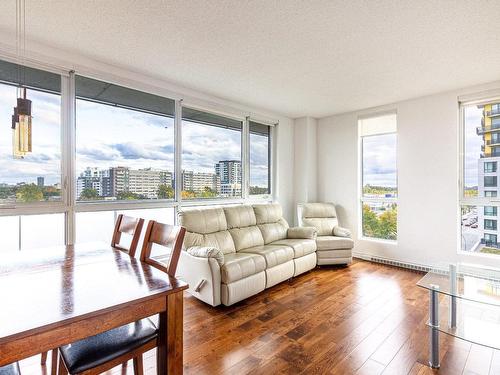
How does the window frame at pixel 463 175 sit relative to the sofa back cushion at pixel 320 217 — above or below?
above

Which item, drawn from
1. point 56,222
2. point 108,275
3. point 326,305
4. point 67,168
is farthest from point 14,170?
point 326,305

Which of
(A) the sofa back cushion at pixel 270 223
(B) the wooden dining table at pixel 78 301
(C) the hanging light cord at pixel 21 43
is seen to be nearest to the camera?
(B) the wooden dining table at pixel 78 301

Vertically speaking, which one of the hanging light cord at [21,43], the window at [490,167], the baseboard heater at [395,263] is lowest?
the baseboard heater at [395,263]

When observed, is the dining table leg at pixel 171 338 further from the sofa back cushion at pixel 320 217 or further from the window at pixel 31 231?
the sofa back cushion at pixel 320 217

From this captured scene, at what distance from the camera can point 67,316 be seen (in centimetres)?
100

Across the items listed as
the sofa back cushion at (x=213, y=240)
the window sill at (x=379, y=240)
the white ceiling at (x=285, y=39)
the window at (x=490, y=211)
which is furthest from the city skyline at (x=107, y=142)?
the window at (x=490, y=211)

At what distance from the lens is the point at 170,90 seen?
3695mm

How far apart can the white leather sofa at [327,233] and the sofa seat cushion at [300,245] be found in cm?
21

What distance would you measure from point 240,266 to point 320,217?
7.68 feet

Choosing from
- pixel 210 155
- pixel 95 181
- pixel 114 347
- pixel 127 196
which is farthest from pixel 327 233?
pixel 114 347

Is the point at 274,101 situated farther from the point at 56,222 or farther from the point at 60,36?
the point at 56,222

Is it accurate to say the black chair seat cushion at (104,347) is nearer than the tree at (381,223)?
Yes

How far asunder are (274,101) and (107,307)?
394cm

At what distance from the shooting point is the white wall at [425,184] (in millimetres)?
3914
